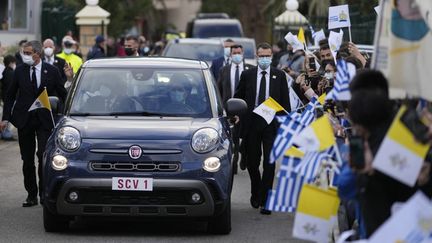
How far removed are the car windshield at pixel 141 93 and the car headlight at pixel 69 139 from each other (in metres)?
0.60

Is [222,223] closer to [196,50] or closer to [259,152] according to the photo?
[259,152]

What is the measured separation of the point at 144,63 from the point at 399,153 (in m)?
5.92

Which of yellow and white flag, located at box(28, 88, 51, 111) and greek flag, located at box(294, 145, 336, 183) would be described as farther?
yellow and white flag, located at box(28, 88, 51, 111)

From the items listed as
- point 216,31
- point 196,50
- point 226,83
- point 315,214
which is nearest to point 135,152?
point 315,214

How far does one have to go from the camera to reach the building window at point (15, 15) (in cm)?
3488

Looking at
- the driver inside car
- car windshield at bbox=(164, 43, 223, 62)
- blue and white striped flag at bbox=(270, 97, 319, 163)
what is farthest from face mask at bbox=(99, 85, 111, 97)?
car windshield at bbox=(164, 43, 223, 62)

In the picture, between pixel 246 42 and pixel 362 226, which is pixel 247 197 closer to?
pixel 362 226

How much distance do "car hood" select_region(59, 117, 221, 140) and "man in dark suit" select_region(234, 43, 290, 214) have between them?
1.64 m

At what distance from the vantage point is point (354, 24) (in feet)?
83.5

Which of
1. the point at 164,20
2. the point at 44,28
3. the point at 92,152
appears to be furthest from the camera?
the point at 164,20

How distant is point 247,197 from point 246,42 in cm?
1304

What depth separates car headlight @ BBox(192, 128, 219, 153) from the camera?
35.3ft

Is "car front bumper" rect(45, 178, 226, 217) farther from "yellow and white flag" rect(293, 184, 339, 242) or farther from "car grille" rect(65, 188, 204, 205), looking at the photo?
"yellow and white flag" rect(293, 184, 339, 242)

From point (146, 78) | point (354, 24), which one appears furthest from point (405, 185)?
point (354, 24)
